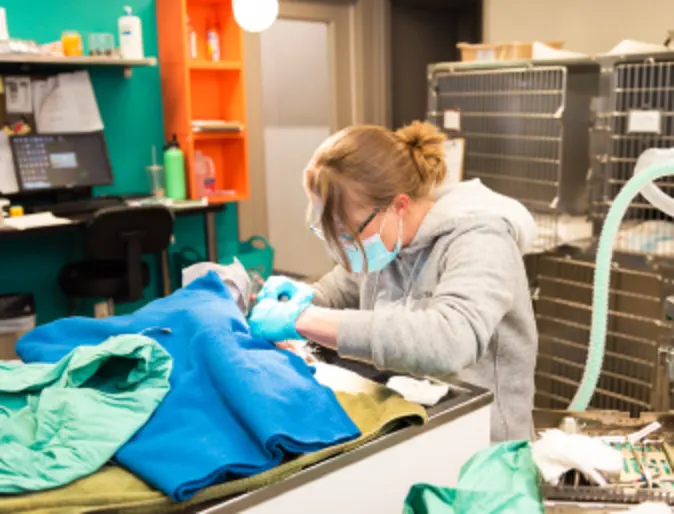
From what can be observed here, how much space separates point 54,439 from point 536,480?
65cm

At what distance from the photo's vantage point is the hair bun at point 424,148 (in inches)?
60.3

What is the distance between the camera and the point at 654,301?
2717mm

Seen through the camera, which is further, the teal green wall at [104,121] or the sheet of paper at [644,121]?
the teal green wall at [104,121]

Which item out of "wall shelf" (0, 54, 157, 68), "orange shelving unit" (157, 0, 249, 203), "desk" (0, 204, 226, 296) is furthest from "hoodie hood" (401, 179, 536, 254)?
"orange shelving unit" (157, 0, 249, 203)

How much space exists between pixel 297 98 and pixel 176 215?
1.29 metres

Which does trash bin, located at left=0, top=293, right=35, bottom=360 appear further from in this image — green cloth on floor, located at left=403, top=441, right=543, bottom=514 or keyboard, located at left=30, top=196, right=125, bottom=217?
green cloth on floor, located at left=403, top=441, right=543, bottom=514

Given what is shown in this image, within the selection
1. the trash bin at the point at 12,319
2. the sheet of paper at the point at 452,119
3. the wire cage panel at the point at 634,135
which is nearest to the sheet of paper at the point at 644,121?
the wire cage panel at the point at 634,135

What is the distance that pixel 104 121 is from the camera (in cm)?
402

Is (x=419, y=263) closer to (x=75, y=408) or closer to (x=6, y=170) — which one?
(x=75, y=408)

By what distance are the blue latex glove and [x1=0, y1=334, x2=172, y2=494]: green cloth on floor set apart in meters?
0.24

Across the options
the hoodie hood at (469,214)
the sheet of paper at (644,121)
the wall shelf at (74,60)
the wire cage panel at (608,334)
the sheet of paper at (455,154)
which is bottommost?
the wire cage panel at (608,334)

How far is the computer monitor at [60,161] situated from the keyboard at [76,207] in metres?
0.09

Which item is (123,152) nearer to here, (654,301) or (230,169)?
(230,169)

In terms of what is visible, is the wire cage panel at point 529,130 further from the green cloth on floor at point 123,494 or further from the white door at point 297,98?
the green cloth on floor at point 123,494
